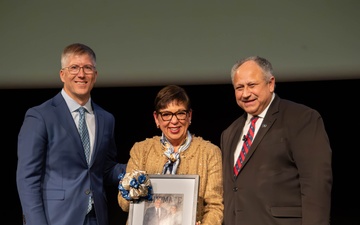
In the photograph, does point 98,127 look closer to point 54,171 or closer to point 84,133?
point 84,133

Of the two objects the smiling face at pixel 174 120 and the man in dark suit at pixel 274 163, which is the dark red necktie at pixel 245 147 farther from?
the smiling face at pixel 174 120

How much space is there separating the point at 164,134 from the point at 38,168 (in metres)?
0.63

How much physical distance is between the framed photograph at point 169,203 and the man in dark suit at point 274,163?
0.67 feet

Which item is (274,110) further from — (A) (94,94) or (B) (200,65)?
(A) (94,94)

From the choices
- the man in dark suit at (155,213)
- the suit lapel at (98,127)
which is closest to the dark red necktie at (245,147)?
the man in dark suit at (155,213)

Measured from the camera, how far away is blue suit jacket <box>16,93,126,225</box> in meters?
2.88

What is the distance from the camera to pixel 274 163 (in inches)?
106

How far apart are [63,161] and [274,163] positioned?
1031 millimetres

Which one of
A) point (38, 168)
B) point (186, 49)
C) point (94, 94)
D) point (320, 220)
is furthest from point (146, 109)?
point (320, 220)

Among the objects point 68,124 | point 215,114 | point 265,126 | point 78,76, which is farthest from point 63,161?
point 215,114

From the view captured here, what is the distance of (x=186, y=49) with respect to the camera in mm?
4133

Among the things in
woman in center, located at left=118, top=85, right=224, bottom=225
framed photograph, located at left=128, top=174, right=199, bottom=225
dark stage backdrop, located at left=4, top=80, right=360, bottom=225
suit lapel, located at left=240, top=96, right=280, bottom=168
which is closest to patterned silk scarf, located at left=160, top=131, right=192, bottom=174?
woman in center, located at left=118, top=85, right=224, bottom=225

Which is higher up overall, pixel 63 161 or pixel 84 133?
pixel 84 133

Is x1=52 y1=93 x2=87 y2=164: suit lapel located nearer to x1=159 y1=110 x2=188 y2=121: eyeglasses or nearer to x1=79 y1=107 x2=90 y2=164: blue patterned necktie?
x1=79 y1=107 x2=90 y2=164: blue patterned necktie
